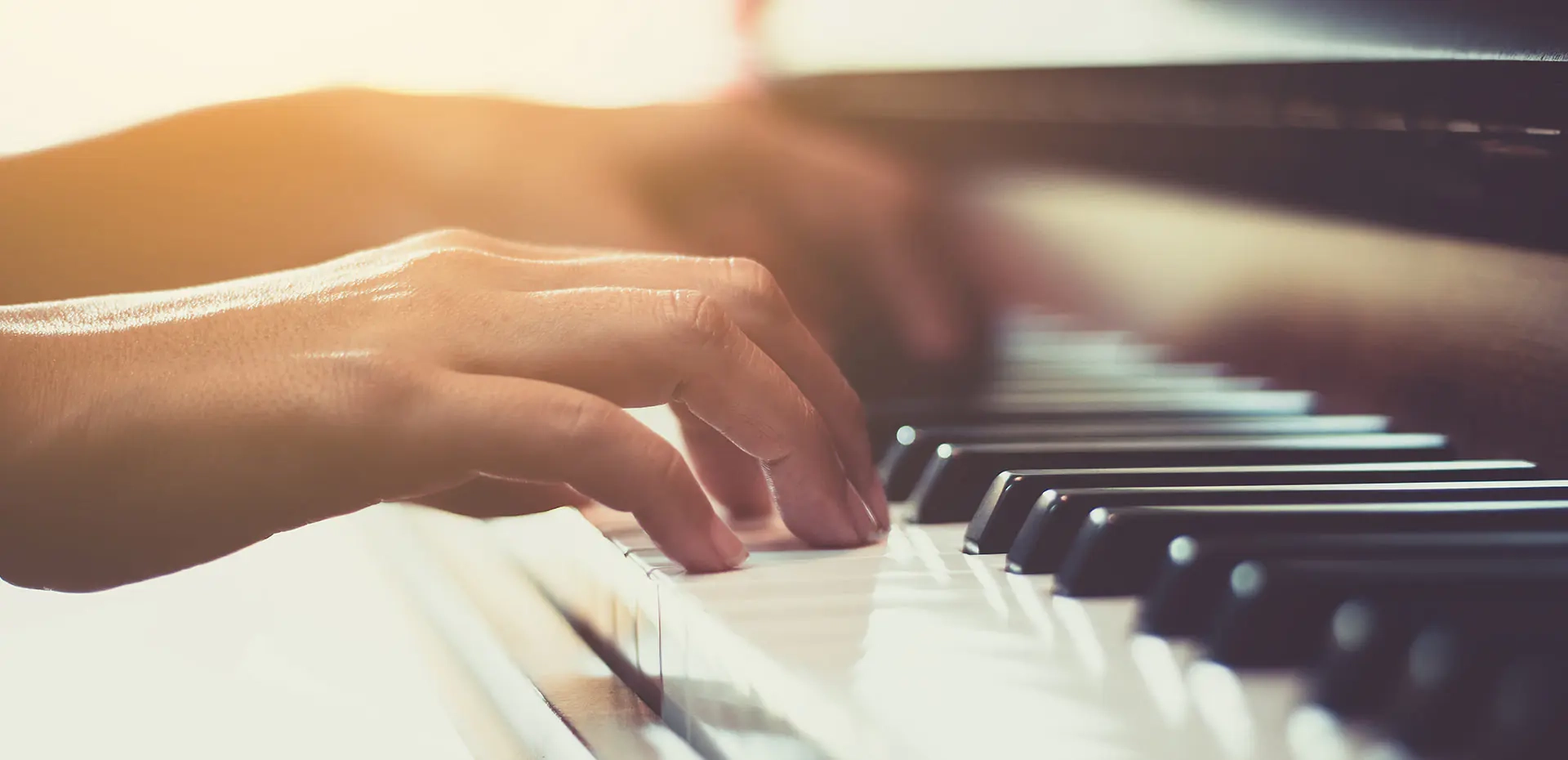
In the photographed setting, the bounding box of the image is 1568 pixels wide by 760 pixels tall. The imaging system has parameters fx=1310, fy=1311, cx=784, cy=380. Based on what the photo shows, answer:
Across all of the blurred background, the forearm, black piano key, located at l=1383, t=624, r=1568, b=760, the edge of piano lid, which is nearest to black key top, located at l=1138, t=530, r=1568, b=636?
black piano key, located at l=1383, t=624, r=1568, b=760

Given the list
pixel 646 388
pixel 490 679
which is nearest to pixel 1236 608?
pixel 646 388

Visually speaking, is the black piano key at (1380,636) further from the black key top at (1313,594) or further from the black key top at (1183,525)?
the black key top at (1183,525)

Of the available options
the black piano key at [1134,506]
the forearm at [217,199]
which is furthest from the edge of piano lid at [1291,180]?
the forearm at [217,199]

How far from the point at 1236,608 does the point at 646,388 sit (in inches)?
15.4

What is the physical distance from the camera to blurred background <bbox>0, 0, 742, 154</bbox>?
2.49 metres

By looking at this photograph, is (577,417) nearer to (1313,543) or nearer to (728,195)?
(1313,543)

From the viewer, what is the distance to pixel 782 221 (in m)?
1.44

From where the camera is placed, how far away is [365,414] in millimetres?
680

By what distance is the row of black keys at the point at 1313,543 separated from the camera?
13.4 inches

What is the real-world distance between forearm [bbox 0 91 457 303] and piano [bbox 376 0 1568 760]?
48 cm

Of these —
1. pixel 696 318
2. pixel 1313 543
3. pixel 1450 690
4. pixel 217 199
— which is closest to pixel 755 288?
pixel 696 318

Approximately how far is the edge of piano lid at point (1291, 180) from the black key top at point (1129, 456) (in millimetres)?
36

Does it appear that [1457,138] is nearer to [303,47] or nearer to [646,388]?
[646,388]

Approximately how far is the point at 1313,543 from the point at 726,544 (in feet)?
0.94
